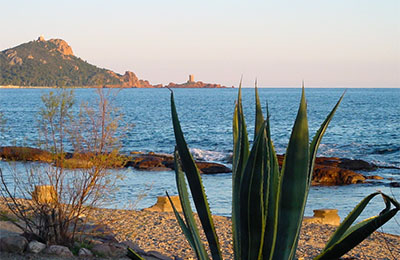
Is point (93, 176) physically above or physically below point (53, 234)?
above

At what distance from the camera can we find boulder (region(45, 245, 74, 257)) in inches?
→ 205

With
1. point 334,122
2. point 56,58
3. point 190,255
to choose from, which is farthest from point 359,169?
point 56,58

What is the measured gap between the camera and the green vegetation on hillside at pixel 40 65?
99031mm

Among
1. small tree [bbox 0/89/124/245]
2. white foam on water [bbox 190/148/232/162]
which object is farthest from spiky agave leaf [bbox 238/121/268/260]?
white foam on water [bbox 190/148/232/162]

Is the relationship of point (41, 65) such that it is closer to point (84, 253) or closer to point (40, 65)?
point (40, 65)

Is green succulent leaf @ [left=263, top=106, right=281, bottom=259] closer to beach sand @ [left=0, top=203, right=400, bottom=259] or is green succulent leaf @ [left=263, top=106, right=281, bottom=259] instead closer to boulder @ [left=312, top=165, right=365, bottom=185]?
beach sand @ [left=0, top=203, right=400, bottom=259]

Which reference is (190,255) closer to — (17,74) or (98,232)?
(98,232)

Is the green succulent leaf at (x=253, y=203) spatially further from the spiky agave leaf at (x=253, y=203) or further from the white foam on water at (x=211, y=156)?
the white foam on water at (x=211, y=156)

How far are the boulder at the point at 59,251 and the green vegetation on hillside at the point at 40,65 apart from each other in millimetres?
90108

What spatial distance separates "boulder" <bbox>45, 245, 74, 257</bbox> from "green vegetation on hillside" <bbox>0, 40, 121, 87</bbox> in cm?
9011

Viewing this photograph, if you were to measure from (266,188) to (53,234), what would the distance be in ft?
12.7

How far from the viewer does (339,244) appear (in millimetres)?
2520

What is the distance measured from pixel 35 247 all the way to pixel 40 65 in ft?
343

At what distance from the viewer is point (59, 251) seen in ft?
17.1
